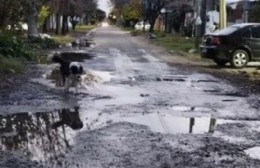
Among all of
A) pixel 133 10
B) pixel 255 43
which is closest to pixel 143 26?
pixel 133 10

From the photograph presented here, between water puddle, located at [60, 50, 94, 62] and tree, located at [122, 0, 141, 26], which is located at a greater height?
tree, located at [122, 0, 141, 26]

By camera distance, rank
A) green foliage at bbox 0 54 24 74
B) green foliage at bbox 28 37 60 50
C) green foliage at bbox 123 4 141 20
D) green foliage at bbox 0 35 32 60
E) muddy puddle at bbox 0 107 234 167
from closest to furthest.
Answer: muddy puddle at bbox 0 107 234 167 < green foliage at bbox 0 54 24 74 < green foliage at bbox 0 35 32 60 < green foliage at bbox 28 37 60 50 < green foliage at bbox 123 4 141 20

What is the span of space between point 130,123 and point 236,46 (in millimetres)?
12976

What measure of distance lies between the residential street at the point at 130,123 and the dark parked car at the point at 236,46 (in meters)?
4.99

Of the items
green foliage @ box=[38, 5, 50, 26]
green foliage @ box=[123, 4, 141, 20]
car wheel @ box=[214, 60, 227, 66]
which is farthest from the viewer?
green foliage @ box=[123, 4, 141, 20]

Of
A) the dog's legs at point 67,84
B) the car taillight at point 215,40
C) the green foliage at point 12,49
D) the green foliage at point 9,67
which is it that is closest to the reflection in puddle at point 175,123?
the dog's legs at point 67,84

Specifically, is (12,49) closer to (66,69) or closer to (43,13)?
(66,69)

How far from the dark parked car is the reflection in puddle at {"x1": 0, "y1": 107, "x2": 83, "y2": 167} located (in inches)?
467

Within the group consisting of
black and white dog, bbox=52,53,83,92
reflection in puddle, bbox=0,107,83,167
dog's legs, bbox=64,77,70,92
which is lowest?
reflection in puddle, bbox=0,107,83,167

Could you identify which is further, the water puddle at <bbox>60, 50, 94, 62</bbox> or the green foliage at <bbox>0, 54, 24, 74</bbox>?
the water puddle at <bbox>60, 50, 94, 62</bbox>

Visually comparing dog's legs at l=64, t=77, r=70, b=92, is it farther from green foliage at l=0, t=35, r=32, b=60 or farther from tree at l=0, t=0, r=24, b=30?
tree at l=0, t=0, r=24, b=30

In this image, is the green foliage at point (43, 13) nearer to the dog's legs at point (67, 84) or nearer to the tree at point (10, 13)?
the tree at point (10, 13)

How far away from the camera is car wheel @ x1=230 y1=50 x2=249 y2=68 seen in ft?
72.2

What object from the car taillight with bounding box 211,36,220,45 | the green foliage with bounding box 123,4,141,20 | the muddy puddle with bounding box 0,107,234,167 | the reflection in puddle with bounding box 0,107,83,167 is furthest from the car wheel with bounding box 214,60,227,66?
the green foliage with bounding box 123,4,141,20
